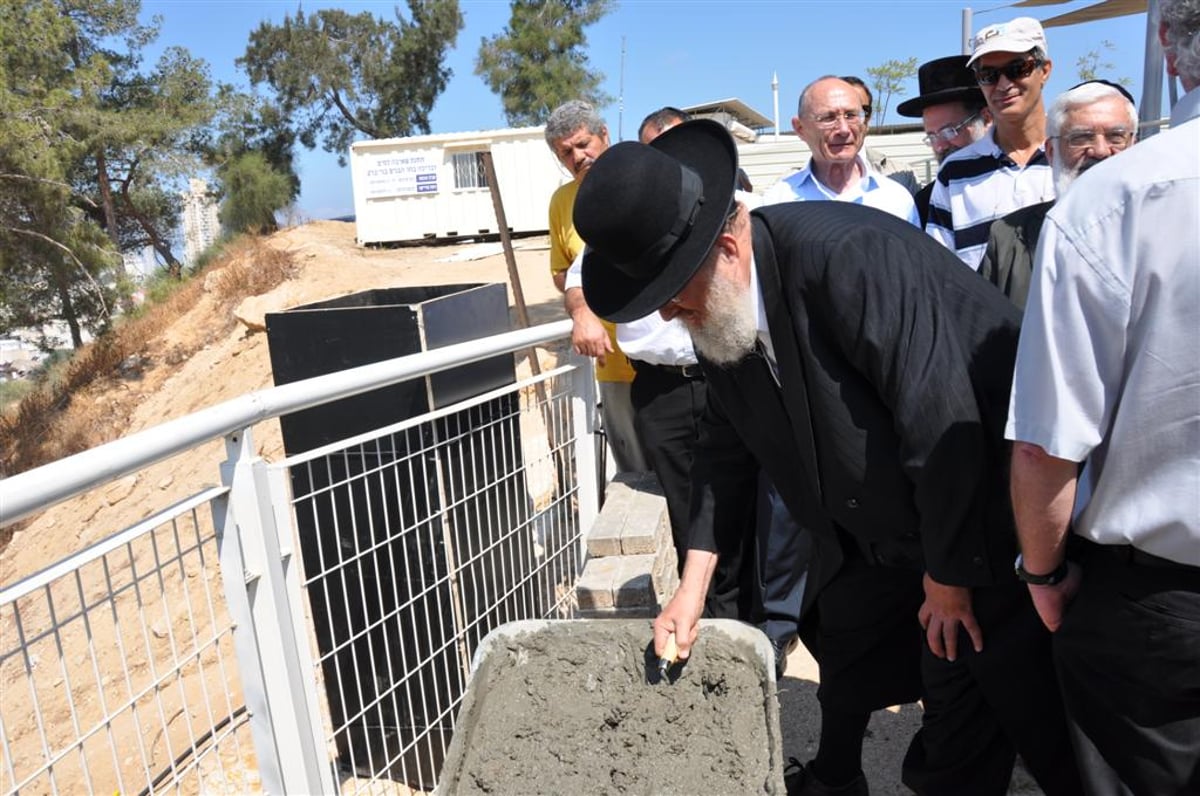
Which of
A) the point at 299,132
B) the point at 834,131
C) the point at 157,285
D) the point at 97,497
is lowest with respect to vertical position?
the point at 97,497

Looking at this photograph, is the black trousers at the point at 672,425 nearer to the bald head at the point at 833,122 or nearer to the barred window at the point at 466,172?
the bald head at the point at 833,122

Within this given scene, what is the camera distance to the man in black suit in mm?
1757

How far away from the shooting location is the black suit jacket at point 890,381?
1741 millimetres

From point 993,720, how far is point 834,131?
7.71 feet

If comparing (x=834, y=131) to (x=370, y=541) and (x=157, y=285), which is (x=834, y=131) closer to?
(x=370, y=541)

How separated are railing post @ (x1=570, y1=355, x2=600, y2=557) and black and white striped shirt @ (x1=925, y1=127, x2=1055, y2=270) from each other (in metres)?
1.43

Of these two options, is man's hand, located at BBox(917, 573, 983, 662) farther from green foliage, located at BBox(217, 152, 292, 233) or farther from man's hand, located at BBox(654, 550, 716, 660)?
green foliage, located at BBox(217, 152, 292, 233)

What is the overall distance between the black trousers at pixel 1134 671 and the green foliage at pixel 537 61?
108ft

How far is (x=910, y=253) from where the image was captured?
181 cm

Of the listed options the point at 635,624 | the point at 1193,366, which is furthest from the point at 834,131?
the point at 1193,366

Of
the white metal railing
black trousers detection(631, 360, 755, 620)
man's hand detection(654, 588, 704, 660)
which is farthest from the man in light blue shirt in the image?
man's hand detection(654, 588, 704, 660)

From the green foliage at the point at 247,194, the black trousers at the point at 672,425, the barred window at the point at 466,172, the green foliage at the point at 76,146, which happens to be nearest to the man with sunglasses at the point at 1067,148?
the black trousers at the point at 672,425

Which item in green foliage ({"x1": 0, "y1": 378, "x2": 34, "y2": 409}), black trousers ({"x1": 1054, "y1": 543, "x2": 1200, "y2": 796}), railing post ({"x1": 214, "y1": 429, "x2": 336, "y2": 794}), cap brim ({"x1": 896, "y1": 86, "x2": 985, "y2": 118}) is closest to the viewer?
black trousers ({"x1": 1054, "y1": 543, "x2": 1200, "y2": 796})

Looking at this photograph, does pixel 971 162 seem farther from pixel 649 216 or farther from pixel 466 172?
pixel 466 172
